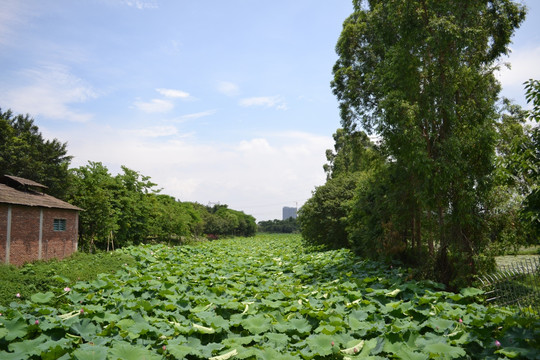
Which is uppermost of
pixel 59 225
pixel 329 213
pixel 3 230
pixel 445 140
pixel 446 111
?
pixel 446 111

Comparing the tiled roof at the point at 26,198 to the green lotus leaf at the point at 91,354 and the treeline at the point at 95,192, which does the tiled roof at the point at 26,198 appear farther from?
the green lotus leaf at the point at 91,354

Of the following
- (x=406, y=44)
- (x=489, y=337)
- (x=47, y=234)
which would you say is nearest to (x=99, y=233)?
(x=47, y=234)

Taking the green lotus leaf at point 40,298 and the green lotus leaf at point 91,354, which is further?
the green lotus leaf at point 40,298

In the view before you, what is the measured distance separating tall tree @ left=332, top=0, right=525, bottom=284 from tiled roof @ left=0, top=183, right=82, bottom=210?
1166cm

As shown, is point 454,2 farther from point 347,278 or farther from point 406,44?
point 347,278

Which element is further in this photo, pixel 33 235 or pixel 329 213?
pixel 329 213

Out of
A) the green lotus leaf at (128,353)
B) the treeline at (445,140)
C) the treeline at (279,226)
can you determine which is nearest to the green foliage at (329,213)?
the treeline at (445,140)

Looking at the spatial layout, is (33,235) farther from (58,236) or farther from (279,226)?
(279,226)

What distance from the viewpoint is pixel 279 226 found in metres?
93.2

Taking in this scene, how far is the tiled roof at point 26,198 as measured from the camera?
1165 centimetres

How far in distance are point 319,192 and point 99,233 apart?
11.1 m

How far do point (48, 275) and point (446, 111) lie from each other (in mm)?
11027

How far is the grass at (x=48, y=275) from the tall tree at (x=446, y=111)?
29.0 ft

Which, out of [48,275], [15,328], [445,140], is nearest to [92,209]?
[48,275]
